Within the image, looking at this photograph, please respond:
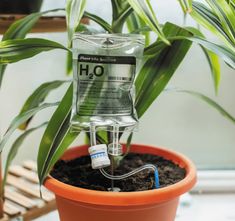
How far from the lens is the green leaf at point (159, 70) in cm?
78

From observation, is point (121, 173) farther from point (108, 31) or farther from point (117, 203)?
point (108, 31)

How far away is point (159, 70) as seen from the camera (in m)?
0.79

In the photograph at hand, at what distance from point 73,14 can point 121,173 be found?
0.38 m

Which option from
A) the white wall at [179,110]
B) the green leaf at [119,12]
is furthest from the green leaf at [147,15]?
the white wall at [179,110]

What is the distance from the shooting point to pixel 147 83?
79 cm

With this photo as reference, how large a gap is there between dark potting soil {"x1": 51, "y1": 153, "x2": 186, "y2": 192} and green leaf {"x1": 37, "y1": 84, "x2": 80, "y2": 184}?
0.22 feet

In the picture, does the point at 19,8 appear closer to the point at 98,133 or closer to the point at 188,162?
the point at 98,133

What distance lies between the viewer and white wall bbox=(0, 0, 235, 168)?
4.17 ft

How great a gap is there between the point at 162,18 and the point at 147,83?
461mm

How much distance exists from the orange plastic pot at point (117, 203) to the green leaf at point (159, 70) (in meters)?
0.17

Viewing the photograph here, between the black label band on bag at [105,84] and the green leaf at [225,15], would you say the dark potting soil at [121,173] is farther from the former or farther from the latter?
the green leaf at [225,15]

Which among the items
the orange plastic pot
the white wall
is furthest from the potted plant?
the white wall

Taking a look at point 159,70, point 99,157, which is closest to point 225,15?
point 159,70

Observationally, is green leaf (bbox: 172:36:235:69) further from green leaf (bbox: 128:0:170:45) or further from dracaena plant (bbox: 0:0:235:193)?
green leaf (bbox: 128:0:170:45)
